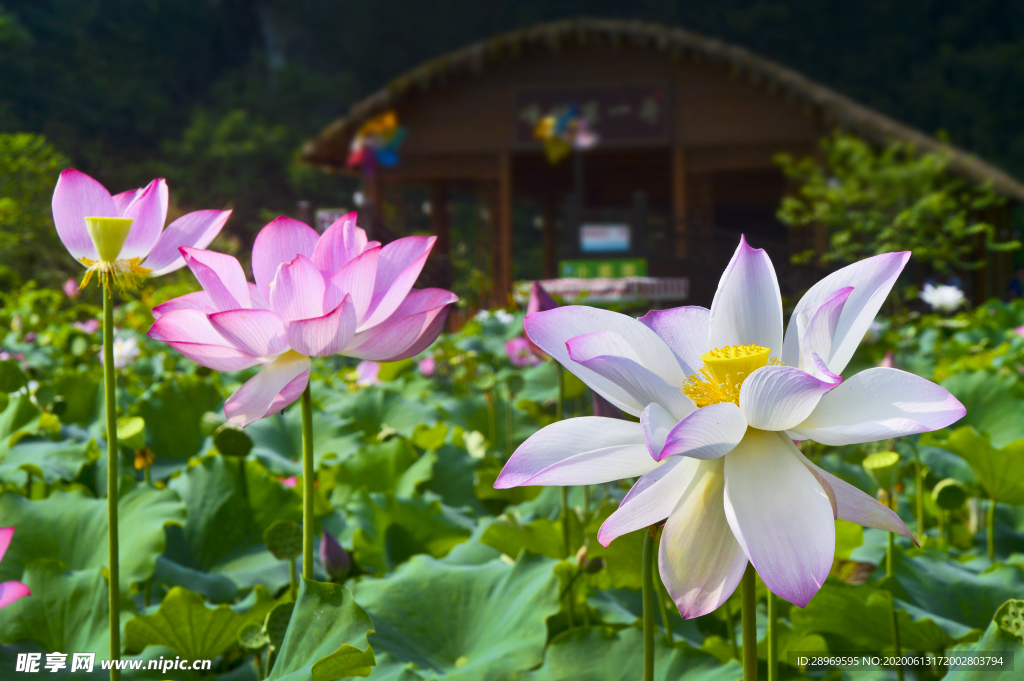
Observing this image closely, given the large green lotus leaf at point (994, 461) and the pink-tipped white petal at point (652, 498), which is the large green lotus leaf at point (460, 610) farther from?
the large green lotus leaf at point (994, 461)

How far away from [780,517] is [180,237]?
0.37m

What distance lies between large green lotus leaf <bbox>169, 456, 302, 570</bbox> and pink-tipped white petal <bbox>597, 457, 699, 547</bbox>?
0.57 metres

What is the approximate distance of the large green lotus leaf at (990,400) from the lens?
3.67ft

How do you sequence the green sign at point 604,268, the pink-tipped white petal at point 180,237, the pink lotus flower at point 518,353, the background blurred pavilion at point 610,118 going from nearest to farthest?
the pink-tipped white petal at point 180,237 → the pink lotus flower at point 518,353 → the green sign at point 604,268 → the background blurred pavilion at point 610,118

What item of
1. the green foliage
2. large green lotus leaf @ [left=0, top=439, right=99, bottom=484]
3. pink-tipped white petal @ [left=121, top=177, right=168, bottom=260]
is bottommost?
large green lotus leaf @ [left=0, top=439, right=99, bottom=484]

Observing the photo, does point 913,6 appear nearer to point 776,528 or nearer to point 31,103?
point 31,103

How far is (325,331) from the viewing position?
42cm

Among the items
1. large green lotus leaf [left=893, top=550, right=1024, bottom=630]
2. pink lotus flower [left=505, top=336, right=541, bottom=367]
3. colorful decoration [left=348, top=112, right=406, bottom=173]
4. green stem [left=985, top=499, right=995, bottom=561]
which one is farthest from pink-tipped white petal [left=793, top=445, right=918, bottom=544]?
colorful decoration [left=348, top=112, right=406, bottom=173]

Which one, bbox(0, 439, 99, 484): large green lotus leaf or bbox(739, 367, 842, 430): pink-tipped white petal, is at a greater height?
bbox(739, 367, 842, 430): pink-tipped white petal

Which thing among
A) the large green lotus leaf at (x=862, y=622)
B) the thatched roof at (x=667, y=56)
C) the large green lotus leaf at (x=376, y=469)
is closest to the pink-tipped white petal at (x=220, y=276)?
the large green lotus leaf at (x=862, y=622)

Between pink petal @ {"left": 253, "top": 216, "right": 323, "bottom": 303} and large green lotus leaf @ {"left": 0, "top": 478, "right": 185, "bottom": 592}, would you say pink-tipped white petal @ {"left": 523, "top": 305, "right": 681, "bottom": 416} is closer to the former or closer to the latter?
pink petal @ {"left": 253, "top": 216, "right": 323, "bottom": 303}

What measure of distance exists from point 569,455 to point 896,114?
17.7 metres

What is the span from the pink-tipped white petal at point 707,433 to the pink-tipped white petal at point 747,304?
0.07 metres

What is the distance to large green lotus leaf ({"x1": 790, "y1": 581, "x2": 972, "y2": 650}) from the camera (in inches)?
25.6
